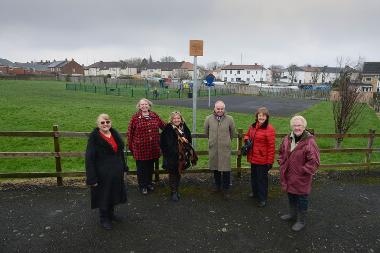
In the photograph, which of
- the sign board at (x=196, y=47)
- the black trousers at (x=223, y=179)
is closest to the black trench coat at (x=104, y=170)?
the black trousers at (x=223, y=179)

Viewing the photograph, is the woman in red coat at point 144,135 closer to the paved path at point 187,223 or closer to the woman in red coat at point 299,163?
the paved path at point 187,223

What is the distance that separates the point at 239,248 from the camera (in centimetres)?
406

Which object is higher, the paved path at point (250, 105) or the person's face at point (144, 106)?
the person's face at point (144, 106)

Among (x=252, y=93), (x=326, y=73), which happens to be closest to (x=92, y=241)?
(x=252, y=93)

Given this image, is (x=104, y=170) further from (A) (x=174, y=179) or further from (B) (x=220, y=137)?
(B) (x=220, y=137)

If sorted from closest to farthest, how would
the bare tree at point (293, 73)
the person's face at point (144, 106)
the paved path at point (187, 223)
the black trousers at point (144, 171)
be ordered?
the paved path at point (187, 223), the person's face at point (144, 106), the black trousers at point (144, 171), the bare tree at point (293, 73)

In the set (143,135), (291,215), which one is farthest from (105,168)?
(291,215)

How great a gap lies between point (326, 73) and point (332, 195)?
112 meters

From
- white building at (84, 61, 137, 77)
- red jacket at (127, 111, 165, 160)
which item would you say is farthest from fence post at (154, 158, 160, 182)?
white building at (84, 61, 137, 77)

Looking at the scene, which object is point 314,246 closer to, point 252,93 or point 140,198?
point 140,198

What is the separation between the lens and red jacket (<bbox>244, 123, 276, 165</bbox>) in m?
5.12

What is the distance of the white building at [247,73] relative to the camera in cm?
9781

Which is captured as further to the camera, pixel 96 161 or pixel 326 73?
pixel 326 73

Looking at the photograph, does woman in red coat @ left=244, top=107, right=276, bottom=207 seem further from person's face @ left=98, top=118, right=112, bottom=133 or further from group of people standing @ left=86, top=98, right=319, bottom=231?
person's face @ left=98, top=118, right=112, bottom=133
